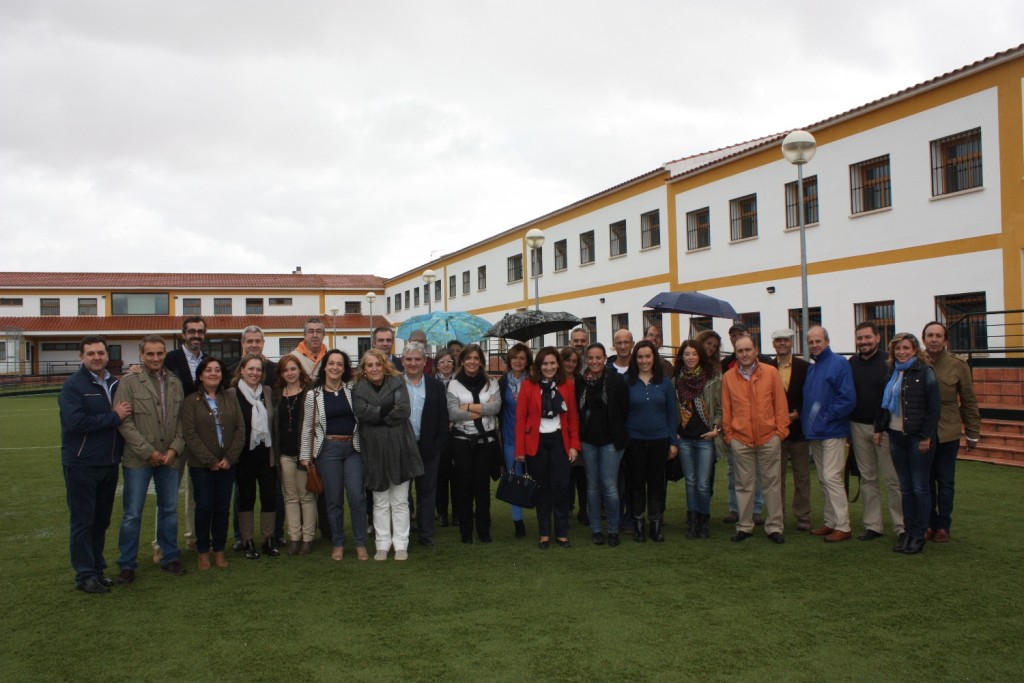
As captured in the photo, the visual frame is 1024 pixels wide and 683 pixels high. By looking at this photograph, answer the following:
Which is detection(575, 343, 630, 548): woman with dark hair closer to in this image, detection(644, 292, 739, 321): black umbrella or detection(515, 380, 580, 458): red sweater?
detection(515, 380, 580, 458): red sweater

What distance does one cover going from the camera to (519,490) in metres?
6.41

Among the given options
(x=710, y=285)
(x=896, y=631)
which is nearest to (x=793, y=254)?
(x=710, y=285)

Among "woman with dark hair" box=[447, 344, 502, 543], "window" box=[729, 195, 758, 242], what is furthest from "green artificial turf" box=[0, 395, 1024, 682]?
"window" box=[729, 195, 758, 242]

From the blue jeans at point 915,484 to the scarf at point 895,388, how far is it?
0.21 meters

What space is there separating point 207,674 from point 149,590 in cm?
176

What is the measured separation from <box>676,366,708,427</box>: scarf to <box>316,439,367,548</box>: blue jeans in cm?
292

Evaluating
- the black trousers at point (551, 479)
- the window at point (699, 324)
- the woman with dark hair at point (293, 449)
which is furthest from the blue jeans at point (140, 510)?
the window at point (699, 324)

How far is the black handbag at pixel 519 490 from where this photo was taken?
6355 millimetres

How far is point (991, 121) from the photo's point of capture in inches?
527

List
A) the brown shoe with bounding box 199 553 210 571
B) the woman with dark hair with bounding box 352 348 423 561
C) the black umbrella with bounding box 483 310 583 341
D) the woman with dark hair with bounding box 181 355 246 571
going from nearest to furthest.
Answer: the woman with dark hair with bounding box 181 355 246 571, the brown shoe with bounding box 199 553 210 571, the woman with dark hair with bounding box 352 348 423 561, the black umbrella with bounding box 483 310 583 341

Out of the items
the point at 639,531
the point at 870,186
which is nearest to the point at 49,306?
the point at 870,186

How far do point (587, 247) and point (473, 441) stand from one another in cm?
2088

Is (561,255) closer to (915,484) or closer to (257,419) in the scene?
(915,484)

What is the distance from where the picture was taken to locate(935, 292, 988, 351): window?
13.4 meters
